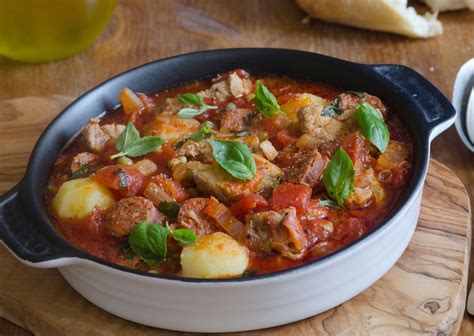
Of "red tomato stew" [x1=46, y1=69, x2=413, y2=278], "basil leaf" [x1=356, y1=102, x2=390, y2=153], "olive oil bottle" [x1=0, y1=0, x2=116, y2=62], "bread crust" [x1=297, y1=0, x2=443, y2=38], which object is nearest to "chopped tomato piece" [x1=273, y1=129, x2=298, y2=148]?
"red tomato stew" [x1=46, y1=69, x2=413, y2=278]

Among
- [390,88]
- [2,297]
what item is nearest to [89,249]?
[2,297]

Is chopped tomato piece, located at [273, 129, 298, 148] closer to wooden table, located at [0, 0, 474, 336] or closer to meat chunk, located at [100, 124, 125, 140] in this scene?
meat chunk, located at [100, 124, 125, 140]

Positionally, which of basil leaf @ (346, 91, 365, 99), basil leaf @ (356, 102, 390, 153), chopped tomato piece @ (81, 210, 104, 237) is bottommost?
chopped tomato piece @ (81, 210, 104, 237)

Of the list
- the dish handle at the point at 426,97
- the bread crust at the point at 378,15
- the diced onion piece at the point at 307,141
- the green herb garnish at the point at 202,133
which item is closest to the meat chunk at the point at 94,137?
the green herb garnish at the point at 202,133

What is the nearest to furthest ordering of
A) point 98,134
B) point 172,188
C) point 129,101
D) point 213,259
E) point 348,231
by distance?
1. point 213,259
2. point 348,231
3. point 172,188
4. point 98,134
5. point 129,101

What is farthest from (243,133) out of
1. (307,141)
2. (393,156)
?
(393,156)

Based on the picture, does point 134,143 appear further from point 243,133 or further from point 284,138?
point 284,138

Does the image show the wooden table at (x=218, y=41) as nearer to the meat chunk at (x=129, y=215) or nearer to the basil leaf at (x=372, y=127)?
the basil leaf at (x=372, y=127)
